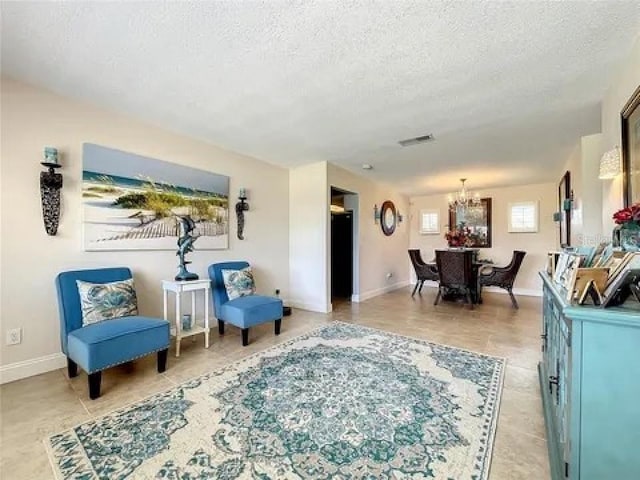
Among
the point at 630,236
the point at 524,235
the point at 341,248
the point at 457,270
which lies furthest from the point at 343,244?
the point at 630,236

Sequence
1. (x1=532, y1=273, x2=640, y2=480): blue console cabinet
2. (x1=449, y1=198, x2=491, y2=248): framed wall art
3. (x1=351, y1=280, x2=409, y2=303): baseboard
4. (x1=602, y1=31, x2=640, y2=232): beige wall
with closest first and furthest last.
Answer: (x1=532, y1=273, x2=640, y2=480): blue console cabinet, (x1=602, y1=31, x2=640, y2=232): beige wall, (x1=351, y1=280, x2=409, y2=303): baseboard, (x1=449, y1=198, x2=491, y2=248): framed wall art

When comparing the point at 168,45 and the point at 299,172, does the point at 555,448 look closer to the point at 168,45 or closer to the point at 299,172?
the point at 168,45

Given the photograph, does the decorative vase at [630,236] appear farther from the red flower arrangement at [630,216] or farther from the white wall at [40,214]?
the white wall at [40,214]

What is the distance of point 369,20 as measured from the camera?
1.60 metres

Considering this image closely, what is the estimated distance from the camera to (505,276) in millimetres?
4797

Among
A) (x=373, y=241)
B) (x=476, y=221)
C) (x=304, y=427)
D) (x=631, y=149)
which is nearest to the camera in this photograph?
(x=304, y=427)

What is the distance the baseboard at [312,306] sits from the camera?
4.37 metres

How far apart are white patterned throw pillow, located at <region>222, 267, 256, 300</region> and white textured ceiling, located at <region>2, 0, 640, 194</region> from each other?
1.64 m

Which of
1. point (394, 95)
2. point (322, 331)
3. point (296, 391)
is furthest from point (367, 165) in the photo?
point (296, 391)

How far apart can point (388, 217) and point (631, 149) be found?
15.0 ft

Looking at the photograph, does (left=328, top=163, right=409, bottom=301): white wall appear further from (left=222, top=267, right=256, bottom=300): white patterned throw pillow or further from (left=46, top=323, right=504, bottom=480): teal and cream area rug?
(left=46, top=323, right=504, bottom=480): teal and cream area rug

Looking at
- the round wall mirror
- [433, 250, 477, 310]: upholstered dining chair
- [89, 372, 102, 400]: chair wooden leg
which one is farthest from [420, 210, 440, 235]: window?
[89, 372, 102, 400]: chair wooden leg

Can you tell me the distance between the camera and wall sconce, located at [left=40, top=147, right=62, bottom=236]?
229 cm

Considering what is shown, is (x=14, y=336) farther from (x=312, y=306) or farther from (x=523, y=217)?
(x=523, y=217)
